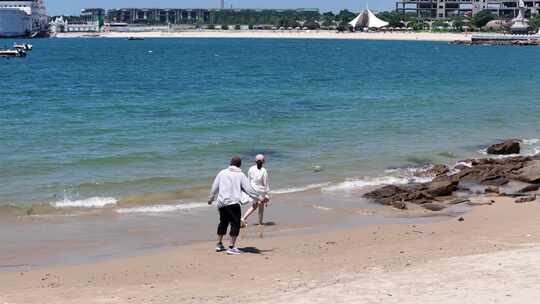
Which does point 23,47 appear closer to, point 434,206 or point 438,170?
point 438,170

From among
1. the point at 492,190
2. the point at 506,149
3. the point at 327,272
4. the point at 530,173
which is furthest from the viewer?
the point at 506,149

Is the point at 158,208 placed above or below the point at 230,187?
below

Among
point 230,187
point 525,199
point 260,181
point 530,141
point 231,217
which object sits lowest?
point 525,199

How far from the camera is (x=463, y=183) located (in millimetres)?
21125

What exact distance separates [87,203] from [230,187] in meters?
6.31

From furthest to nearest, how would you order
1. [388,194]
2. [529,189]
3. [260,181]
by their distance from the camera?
[529,189] → [388,194] → [260,181]

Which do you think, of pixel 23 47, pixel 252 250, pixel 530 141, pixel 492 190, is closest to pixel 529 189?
pixel 492 190

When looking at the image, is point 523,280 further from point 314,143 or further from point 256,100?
point 256,100

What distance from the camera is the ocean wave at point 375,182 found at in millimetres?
20844

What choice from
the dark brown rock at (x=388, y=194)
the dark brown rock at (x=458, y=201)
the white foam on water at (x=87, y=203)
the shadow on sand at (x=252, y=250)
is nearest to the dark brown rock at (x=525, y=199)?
the dark brown rock at (x=458, y=201)

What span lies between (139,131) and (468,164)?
1245 cm

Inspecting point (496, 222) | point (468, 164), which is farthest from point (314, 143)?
point (496, 222)

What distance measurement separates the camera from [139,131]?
31219 millimetres

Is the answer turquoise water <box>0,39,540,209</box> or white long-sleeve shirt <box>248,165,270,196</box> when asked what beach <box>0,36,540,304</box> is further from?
white long-sleeve shirt <box>248,165,270,196</box>
